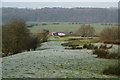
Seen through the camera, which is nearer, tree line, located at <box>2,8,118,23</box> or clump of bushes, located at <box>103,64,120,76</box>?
clump of bushes, located at <box>103,64,120,76</box>

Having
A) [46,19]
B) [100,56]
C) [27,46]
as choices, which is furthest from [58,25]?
[100,56]

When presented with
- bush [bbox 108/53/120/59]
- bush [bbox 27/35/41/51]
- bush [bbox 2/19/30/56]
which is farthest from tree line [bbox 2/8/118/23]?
bush [bbox 108/53/120/59]

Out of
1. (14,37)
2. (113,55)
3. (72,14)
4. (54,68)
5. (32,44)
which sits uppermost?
(72,14)

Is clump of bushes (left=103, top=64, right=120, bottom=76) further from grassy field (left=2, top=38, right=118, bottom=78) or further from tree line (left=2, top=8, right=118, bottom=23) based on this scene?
tree line (left=2, top=8, right=118, bottom=23)

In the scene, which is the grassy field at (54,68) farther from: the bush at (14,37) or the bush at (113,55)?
the bush at (14,37)

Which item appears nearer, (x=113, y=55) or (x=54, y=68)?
(x=54, y=68)

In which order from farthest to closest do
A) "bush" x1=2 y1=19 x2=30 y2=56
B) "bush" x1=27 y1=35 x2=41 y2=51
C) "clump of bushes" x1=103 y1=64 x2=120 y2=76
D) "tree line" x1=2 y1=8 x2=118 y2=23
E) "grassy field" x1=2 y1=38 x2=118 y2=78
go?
"tree line" x1=2 y1=8 x2=118 y2=23 → "bush" x1=27 y1=35 x2=41 y2=51 → "bush" x1=2 y1=19 x2=30 y2=56 → "clump of bushes" x1=103 y1=64 x2=120 y2=76 → "grassy field" x1=2 y1=38 x2=118 y2=78

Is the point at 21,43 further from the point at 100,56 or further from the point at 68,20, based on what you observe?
the point at 68,20

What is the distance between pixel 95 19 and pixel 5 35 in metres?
129

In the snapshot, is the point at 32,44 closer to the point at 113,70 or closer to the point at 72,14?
the point at 113,70

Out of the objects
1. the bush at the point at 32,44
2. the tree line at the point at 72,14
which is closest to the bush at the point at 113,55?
the bush at the point at 32,44

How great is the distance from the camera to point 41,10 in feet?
539

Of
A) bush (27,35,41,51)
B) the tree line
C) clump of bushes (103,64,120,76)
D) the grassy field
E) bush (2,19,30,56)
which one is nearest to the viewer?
the grassy field

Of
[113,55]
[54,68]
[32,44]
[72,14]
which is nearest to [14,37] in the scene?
[32,44]
